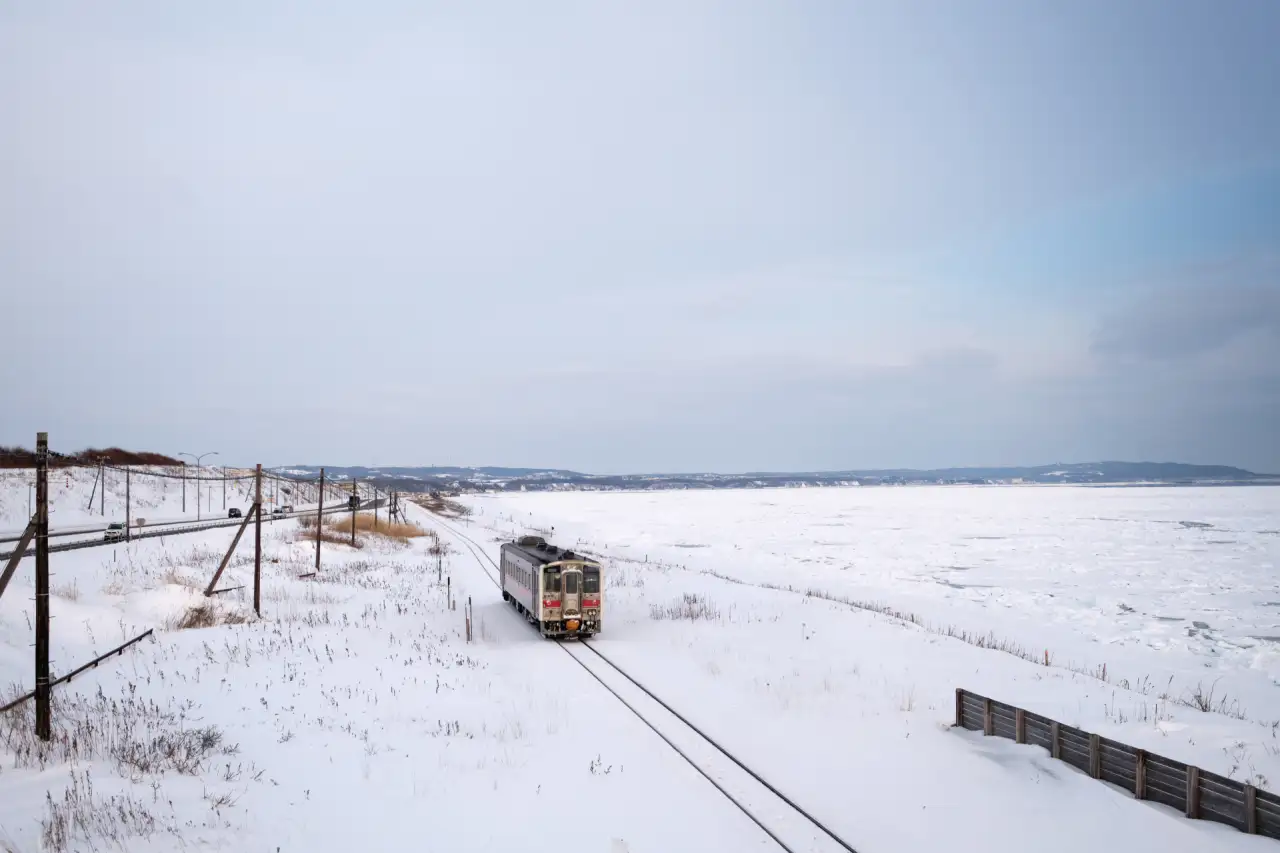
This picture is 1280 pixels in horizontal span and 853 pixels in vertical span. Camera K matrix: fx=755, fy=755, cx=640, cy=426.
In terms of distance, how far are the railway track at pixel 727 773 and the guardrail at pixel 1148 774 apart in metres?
4.68

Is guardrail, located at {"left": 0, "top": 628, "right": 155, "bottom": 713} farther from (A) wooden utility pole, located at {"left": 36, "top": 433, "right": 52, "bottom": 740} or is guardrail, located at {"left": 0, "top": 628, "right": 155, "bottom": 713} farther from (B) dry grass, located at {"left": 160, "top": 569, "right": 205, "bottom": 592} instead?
(B) dry grass, located at {"left": 160, "top": 569, "right": 205, "bottom": 592}

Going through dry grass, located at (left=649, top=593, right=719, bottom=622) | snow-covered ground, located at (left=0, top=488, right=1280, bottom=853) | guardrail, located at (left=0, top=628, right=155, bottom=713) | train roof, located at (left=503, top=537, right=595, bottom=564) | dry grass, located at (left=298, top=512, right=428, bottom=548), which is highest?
train roof, located at (left=503, top=537, right=595, bottom=564)

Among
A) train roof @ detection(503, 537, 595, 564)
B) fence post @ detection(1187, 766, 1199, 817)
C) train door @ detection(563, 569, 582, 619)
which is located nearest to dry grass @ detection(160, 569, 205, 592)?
train roof @ detection(503, 537, 595, 564)

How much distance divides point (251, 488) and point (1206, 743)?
4842 inches

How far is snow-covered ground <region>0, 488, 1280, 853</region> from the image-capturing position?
394 inches

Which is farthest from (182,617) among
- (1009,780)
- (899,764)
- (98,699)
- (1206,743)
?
(1206,743)

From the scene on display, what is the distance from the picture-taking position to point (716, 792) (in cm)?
1139

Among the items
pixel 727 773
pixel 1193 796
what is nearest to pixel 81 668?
pixel 727 773

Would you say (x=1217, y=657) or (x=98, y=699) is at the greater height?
(x=98, y=699)

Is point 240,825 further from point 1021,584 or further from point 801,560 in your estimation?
point 801,560

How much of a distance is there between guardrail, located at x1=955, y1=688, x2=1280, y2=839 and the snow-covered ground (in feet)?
0.92

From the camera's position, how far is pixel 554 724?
14539 millimetres

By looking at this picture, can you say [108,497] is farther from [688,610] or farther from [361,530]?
[688,610]

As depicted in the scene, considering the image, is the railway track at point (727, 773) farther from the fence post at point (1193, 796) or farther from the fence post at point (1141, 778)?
the fence post at point (1193, 796)
